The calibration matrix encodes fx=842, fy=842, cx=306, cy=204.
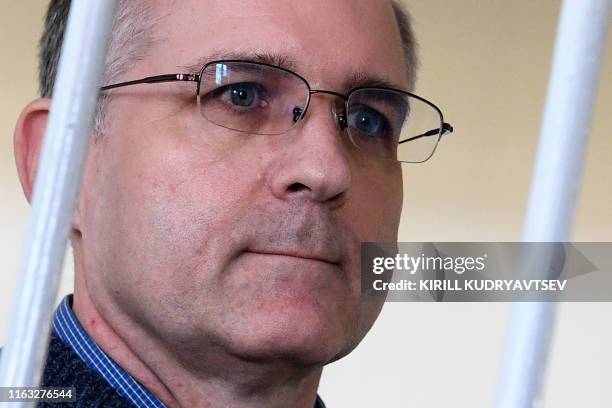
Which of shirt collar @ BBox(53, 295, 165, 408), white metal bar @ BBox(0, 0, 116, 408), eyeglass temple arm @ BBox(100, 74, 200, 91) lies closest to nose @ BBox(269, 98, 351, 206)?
eyeglass temple arm @ BBox(100, 74, 200, 91)

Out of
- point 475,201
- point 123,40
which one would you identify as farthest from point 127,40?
point 475,201

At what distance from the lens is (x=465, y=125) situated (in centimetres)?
239

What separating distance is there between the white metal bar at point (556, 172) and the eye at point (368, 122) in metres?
0.58

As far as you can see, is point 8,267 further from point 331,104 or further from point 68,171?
point 68,171

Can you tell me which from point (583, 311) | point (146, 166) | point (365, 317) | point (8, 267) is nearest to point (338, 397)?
point (583, 311)

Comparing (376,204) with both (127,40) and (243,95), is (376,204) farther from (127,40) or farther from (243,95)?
(127,40)

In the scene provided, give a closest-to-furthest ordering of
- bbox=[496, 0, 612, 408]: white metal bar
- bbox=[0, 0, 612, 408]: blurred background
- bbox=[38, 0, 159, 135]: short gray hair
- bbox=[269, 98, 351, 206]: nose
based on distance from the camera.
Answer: bbox=[496, 0, 612, 408]: white metal bar, bbox=[269, 98, 351, 206]: nose, bbox=[38, 0, 159, 135]: short gray hair, bbox=[0, 0, 612, 408]: blurred background

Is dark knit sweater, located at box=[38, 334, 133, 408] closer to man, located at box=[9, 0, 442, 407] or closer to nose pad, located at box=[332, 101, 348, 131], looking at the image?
man, located at box=[9, 0, 442, 407]

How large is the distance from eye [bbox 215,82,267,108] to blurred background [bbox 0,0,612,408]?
153cm

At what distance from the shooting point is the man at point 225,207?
0.73m

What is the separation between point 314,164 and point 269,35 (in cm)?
14

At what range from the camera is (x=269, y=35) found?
783mm

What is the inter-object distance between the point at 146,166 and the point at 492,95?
1.77m

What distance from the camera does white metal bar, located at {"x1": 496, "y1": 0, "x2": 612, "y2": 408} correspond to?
0.22 m
